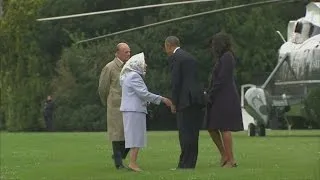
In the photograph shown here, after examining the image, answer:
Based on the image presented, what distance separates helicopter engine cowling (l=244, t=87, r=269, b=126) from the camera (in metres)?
25.1

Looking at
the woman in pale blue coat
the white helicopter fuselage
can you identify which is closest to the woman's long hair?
the woman in pale blue coat

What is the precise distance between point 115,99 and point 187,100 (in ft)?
4.45

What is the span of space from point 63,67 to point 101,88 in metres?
32.7

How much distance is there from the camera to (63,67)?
45281 millimetres

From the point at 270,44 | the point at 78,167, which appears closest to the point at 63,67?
the point at 270,44

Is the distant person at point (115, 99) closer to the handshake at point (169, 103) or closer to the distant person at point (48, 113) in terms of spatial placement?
the handshake at point (169, 103)

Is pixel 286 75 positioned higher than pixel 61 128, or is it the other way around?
pixel 286 75

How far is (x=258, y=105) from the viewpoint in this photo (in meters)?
25.1

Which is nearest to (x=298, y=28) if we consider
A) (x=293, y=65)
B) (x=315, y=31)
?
(x=315, y=31)

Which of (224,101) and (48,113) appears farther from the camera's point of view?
(48,113)

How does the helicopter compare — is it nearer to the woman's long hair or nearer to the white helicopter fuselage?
the white helicopter fuselage

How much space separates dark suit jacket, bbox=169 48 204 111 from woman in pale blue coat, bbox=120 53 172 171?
17 cm

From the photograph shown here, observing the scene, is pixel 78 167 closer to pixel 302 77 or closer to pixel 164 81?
pixel 302 77

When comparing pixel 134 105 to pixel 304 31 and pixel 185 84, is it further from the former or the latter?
pixel 304 31
